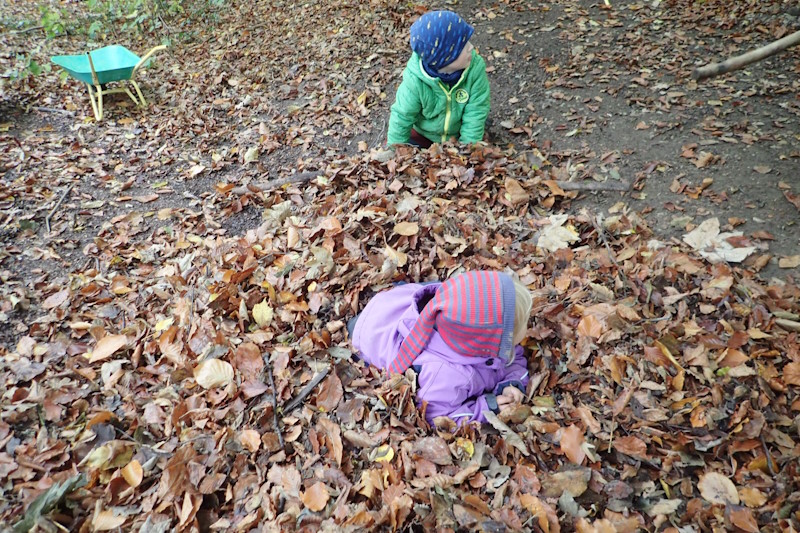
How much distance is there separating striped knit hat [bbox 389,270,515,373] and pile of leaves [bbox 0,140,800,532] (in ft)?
1.18

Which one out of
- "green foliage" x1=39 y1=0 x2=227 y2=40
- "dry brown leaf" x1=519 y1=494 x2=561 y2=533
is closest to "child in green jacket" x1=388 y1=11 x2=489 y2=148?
"dry brown leaf" x1=519 y1=494 x2=561 y2=533

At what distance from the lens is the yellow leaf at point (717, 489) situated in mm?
1862

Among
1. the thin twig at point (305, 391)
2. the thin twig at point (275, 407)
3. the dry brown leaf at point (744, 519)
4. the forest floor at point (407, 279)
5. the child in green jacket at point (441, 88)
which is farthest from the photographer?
the child in green jacket at point (441, 88)

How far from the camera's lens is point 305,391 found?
7.89ft

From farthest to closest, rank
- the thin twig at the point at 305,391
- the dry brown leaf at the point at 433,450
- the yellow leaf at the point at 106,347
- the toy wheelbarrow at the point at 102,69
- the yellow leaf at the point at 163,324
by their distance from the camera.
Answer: the toy wheelbarrow at the point at 102,69, the yellow leaf at the point at 163,324, the yellow leaf at the point at 106,347, the thin twig at the point at 305,391, the dry brown leaf at the point at 433,450

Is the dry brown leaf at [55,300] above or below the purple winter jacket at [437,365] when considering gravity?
below

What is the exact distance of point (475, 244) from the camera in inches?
126

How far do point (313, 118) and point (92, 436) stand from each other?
417cm

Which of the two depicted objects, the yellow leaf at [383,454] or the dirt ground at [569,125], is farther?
the dirt ground at [569,125]

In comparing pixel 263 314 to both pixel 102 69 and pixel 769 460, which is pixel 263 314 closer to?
pixel 769 460

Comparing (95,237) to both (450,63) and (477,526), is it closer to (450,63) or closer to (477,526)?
(450,63)

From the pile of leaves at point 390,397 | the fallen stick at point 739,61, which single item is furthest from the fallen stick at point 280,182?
the fallen stick at point 739,61

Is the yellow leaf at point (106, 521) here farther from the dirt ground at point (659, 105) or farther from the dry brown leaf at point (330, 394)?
the dirt ground at point (659, 105)

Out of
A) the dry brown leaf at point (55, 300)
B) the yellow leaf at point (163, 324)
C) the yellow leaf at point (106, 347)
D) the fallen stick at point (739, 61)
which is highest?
the fallen stick at point (739, 61)
